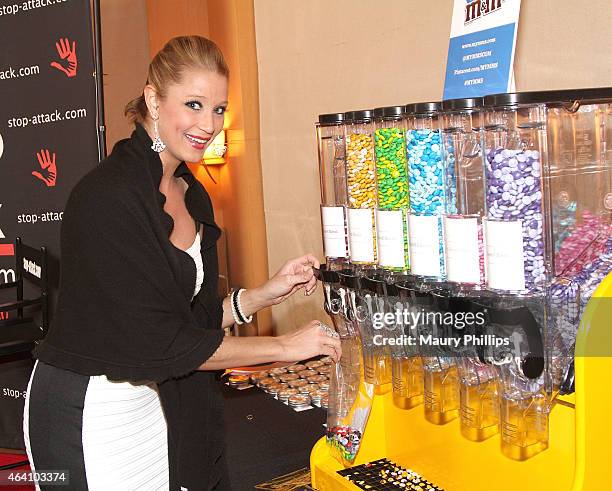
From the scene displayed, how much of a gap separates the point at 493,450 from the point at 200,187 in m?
1.10

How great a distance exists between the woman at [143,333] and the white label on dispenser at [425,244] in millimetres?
378

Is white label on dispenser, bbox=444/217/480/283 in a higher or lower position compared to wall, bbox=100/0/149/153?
lower

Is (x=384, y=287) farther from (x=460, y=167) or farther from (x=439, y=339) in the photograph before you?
(x=460, y=167)

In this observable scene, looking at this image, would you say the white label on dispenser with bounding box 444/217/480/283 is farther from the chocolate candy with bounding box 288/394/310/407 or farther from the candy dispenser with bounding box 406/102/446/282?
the chocolate candy with bounding box 288/394/310/407

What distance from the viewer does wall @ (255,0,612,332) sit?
2.30 meters

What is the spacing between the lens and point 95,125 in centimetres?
346

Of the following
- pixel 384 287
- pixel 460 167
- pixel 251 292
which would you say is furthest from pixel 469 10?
pixel 251 292

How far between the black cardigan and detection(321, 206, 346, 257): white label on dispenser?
1.07ft

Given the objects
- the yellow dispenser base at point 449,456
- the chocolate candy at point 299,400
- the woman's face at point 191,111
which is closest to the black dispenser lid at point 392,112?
the woman's face at point 191,111

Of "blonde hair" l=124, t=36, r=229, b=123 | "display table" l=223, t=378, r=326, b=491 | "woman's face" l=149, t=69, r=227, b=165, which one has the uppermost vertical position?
"blonde hair" l=124, t=36, r=229, b=123

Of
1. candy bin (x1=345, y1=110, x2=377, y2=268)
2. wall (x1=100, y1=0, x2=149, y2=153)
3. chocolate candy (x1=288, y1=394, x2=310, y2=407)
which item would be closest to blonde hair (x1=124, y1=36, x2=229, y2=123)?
candy bin (x1=345, y1=110, x2=377, y2=268)

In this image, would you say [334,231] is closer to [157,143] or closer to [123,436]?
[157,143]

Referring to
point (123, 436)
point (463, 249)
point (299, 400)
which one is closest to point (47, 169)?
point (299, 400)

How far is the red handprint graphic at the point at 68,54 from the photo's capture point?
3.48 meters
